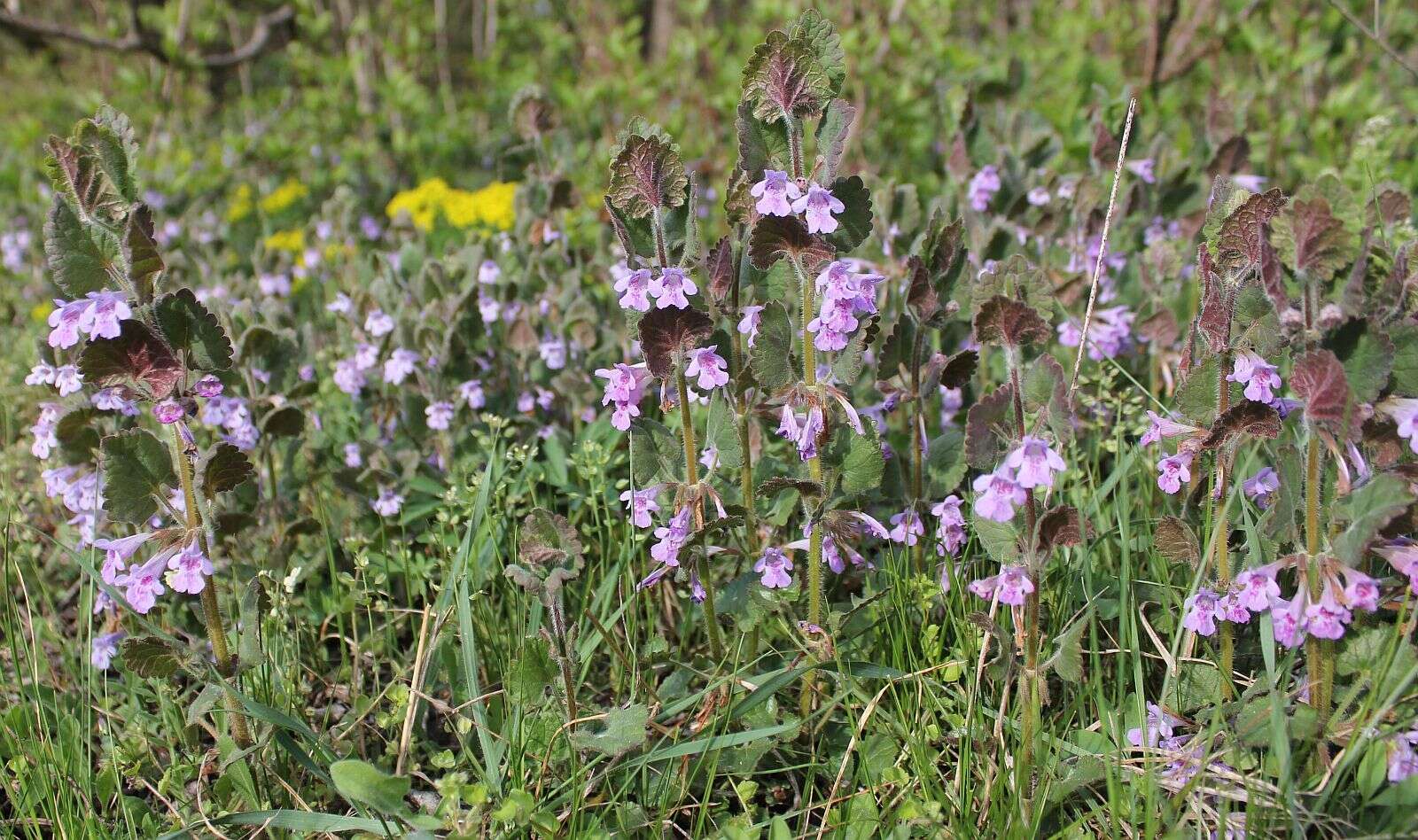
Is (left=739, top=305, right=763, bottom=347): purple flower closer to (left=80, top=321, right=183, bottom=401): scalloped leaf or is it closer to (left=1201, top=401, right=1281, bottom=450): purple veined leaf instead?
(left=1201, top=401, right=1281, bottom=450): purple veined leaf

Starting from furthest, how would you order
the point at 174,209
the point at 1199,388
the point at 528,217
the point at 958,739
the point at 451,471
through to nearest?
the point at 174,209, the point at 528,217, the point at 451,471, the point at 958,739, the point at 1199,388

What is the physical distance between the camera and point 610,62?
269 inches

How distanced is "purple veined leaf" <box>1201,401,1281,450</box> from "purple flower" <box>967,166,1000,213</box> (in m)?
1.85

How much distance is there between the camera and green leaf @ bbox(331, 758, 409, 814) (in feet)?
6.01

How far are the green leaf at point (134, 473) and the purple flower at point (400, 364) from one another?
0.98 m

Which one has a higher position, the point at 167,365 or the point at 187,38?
the point at 187,38

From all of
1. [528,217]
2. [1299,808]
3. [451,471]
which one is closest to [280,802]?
[451,471]

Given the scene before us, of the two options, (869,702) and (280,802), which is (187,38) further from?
(869,702)

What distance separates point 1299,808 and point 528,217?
2777 millimetres

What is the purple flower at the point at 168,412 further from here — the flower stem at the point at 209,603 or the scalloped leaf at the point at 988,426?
the scalloped leaf at the point at 988,426

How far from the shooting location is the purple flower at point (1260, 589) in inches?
70.1

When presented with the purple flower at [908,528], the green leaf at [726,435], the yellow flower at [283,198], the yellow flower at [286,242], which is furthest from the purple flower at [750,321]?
the yellow flower at [283,198]

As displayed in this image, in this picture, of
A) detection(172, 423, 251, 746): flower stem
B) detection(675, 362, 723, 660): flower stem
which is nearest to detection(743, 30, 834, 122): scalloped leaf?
detection(675, 362, 723, 660): flower stem

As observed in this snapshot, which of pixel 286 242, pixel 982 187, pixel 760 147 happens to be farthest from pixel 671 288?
pixel 286 242
